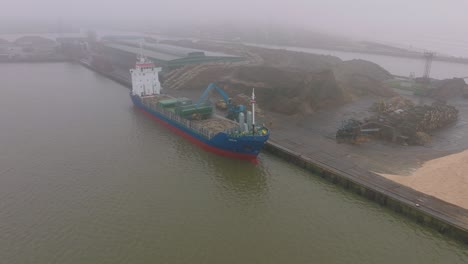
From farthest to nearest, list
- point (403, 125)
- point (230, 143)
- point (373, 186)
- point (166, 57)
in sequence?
point (166, 57) < point (403, 125) < point (230, 143) < point (373, 186)

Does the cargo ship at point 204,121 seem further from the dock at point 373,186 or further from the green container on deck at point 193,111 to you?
the dock at point 373,186

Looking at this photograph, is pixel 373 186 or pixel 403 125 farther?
pixel 403 125

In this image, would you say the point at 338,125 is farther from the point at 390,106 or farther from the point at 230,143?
the point at 230,143

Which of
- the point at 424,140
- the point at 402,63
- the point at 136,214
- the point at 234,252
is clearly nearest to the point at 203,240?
the point at 234,252

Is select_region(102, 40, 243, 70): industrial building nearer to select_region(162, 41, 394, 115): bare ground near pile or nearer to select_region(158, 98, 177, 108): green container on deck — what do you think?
select_region(162, 41, 394, 115): bare ground near pile

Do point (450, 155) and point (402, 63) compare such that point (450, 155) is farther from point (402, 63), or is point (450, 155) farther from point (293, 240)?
point (402, 63)

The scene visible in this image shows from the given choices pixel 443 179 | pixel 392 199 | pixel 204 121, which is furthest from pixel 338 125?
pixel 392 199

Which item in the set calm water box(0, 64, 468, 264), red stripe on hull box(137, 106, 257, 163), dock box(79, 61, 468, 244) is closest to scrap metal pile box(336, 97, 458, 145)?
dock box(79, 61, 468, 244)
